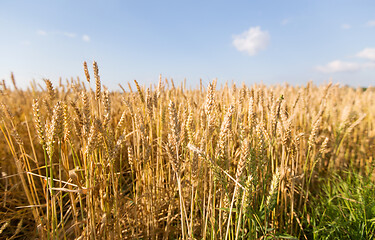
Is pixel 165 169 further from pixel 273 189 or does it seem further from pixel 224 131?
pixel 224 131

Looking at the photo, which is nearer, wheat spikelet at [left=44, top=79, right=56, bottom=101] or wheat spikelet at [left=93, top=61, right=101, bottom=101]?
wheat spikelet at [left=93, top=61, right=101, bottom=101]

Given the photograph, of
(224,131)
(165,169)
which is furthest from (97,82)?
→ (165,169)

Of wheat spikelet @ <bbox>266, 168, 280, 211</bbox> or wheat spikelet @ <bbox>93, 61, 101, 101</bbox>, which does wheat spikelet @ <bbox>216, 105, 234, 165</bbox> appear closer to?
wheat spikelet @ <bbox>266, 168, 280, 211</bbox>

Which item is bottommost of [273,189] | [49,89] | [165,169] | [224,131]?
[165,169]

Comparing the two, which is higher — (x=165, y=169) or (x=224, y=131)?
(x=224, y=131)

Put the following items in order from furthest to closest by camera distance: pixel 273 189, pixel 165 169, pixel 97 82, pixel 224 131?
pixel 165 169 < pixel 97 82 < pixel 273 189 < pixel 224 131

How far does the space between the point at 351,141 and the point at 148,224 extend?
3073 mm

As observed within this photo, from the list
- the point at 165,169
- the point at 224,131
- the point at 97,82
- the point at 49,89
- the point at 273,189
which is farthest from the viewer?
the point at 165,169

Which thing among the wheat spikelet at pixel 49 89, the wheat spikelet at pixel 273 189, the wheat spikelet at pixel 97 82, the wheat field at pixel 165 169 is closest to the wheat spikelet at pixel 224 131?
the wheat field at pixel 165 169

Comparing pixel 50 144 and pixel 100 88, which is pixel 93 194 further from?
pixel 100 88

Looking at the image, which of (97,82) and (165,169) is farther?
(165,169)

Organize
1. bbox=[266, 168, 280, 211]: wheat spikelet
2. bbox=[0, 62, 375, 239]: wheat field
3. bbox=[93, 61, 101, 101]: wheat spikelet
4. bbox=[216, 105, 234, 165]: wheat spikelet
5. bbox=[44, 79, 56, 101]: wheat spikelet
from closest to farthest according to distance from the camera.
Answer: bbox=[216, 105, 234, 165]: wheat spikelet
bbox=[0, 62, 375, 239]: wheat field
bbox=[266, 168, 280, 211]: wheat spikelet
bbox=[93, 61, 101, 101]: wheat spikelet
bbox=[44, 79, 56, 101]: wheat spikelet

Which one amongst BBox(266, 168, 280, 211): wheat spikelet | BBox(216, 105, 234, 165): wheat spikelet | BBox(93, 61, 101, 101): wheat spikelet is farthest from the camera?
BBox(93, 61, 101, 101): wheat spikelet

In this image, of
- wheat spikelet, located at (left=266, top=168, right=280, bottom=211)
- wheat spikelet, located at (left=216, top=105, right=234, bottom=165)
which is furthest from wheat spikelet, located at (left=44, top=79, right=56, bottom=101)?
wheat spikelet, located at (left=266, top=168, right=280, bottom=211)
